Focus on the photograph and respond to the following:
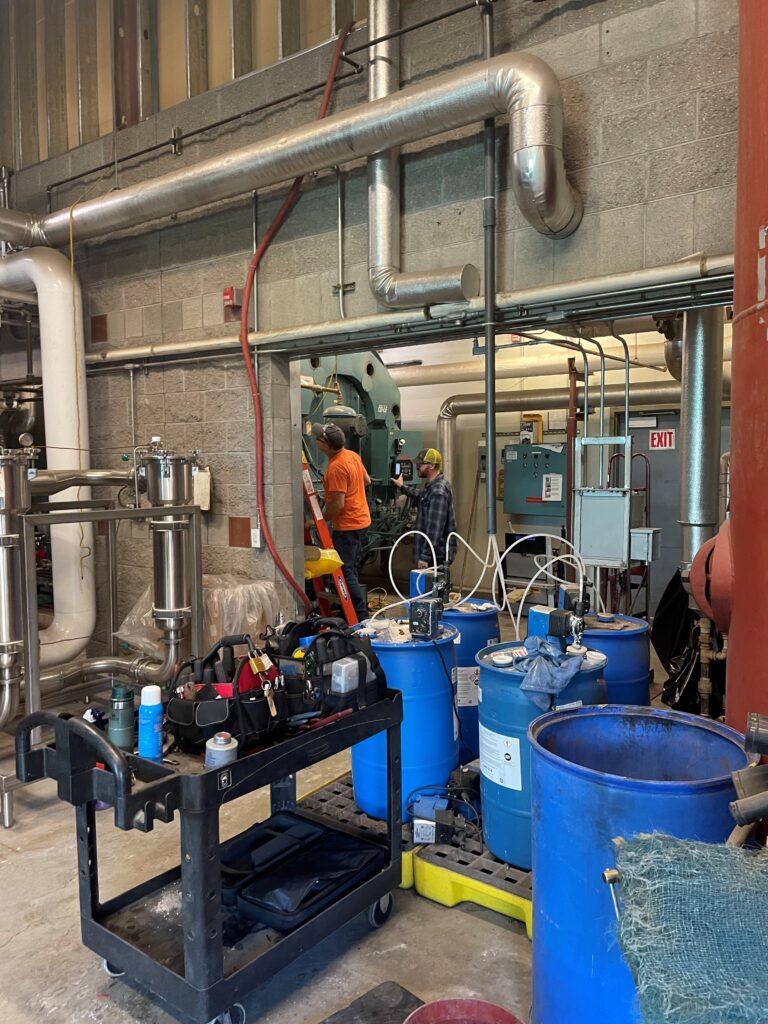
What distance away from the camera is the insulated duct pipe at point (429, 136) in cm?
270

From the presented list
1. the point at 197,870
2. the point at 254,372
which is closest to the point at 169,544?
the point at 254,372

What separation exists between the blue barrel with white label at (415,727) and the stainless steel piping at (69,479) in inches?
70.8

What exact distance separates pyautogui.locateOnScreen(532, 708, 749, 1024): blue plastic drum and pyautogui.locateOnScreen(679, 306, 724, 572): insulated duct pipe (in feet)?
7.10

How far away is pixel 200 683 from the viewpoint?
179 cm

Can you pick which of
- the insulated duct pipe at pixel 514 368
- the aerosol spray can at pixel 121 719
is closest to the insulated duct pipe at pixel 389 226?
the aerosol spray can at pixel 121 719

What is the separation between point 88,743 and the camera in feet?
4.88

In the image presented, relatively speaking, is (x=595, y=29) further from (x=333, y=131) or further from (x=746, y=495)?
(x=746, y=495)

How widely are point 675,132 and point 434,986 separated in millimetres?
3004

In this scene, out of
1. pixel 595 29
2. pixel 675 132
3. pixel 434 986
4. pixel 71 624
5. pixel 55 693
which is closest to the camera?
pixel 434 986

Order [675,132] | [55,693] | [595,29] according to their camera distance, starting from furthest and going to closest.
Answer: [55,693], [595,29], [675,132]

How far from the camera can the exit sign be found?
231 inches

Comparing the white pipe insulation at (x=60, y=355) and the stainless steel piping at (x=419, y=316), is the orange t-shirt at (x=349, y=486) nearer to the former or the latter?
the stainless steel piping at (x=419, y=316)

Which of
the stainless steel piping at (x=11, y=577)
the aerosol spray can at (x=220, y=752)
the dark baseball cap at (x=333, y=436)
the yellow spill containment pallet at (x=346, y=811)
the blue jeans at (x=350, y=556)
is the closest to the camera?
the aerosol spray can at (x=220, y=752)

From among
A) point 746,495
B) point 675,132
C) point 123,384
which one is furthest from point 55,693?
point 675,132
